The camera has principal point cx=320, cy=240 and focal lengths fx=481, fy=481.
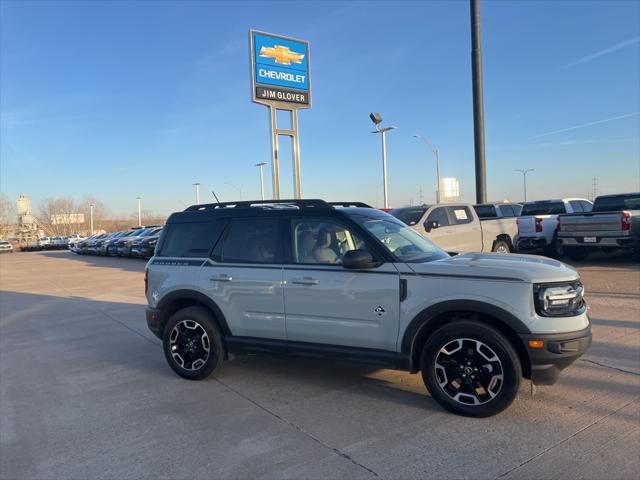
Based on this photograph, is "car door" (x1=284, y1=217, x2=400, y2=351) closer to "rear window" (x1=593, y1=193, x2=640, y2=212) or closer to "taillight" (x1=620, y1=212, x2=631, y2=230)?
"taillight" (x1=620, y1=212, x2=631, y2=230)

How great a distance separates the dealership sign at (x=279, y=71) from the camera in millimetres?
16953

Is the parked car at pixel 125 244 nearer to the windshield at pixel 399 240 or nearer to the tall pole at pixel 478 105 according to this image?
the tall pole at pixel 478 105

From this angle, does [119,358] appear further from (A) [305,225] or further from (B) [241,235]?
(A) [305,225]

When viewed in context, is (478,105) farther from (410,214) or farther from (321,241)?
(321,241)

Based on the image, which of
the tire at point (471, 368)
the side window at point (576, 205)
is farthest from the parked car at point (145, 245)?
the tire at point (471, 368)

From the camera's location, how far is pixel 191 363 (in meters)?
5.32

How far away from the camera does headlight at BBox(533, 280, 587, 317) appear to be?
385cm

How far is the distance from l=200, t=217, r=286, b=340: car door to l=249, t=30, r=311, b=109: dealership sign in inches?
498

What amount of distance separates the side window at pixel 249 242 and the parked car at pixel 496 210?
14.3 m

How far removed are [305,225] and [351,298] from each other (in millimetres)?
959

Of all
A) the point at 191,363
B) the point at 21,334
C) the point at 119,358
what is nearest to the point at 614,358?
the point at 191,363

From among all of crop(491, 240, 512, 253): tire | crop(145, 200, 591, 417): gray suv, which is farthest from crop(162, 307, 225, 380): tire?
crop(491, 240, 512, 253): tire

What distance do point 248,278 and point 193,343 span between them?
104 centimetres

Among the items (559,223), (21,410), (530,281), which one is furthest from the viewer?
(559,223)
